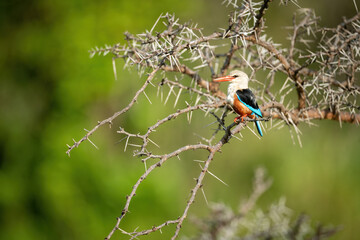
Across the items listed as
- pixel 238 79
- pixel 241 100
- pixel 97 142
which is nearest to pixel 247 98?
pixel 241 100

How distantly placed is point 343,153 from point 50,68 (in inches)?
180

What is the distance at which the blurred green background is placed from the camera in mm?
7160

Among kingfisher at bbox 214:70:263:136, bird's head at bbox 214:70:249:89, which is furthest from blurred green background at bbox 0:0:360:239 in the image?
kingfisher at bbox 214:70:263:136

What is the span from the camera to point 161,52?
220 cm

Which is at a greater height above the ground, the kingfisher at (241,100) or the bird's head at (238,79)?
the bird's head at (238,79)

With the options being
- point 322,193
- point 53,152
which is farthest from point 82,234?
point 322,193

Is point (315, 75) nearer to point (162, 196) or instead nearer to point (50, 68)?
point (162, 196)

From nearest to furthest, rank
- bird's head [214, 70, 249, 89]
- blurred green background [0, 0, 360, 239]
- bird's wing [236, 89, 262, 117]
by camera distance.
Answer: bird's wing [236, 89, 262, 117], bird's head [214, 70, 249, 89], blurred green background [0, 0, 360, 239]

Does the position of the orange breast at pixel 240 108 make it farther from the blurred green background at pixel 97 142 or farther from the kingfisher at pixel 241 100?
the blurred green background at pixel 97 142

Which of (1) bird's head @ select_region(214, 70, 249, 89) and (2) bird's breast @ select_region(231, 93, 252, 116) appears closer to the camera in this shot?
(2) bird's breast @ select_region(231, 93, 252, 116)

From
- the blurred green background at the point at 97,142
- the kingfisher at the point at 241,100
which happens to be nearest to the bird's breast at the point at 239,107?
the kingfisher at the point at 241,100

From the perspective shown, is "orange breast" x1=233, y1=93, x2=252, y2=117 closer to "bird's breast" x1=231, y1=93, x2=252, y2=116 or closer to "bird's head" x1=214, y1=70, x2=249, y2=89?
"bird's breast" x1=231, y1=93, x2=252, y2=116

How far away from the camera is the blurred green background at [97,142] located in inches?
282

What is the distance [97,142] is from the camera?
7.17 meters
